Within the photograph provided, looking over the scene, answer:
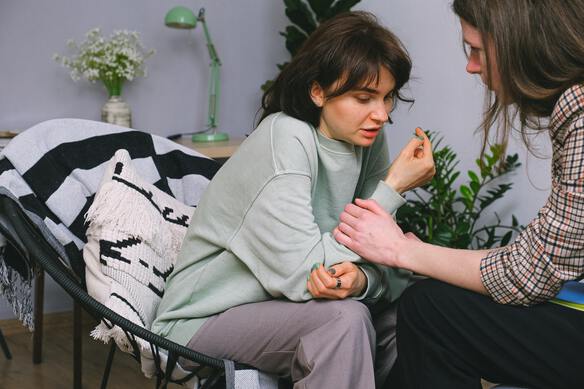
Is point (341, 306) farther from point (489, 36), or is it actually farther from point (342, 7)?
point (342, 7)

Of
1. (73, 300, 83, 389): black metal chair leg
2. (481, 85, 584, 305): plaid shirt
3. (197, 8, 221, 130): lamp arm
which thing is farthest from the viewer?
(197, 8, 221, 130): lamp arm

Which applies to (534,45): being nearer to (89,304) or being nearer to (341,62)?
(341,62)

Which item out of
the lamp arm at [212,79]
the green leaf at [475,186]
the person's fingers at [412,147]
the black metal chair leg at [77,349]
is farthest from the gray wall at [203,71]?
the person's fingers at [412,147]

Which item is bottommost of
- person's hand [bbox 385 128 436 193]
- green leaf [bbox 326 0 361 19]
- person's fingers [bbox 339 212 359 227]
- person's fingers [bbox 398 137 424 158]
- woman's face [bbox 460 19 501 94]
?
person's fingers [bbox 339 212 359 227]

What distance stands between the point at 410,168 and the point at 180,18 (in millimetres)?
1871

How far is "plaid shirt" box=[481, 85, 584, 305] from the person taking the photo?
43.1 inches

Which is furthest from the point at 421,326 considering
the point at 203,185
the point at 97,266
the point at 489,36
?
the point at 203,185

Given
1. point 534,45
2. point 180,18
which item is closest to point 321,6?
point 180,18

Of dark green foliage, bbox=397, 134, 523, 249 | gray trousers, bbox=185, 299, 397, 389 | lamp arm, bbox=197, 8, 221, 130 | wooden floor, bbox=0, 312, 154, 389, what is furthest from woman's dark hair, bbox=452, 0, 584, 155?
lamp arm, bbox=197, 8, 221, 130

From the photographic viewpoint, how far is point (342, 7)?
3064 millimetres

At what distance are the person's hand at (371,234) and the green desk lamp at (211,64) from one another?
6.17 feet

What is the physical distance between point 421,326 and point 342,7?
82.2 inches

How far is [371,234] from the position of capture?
1301mm

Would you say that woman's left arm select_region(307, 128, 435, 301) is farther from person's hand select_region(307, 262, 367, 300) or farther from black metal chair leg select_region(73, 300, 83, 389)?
black metal chair leg select_region(73, 300, 83, 389)
